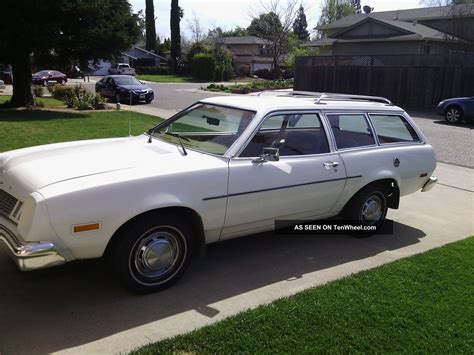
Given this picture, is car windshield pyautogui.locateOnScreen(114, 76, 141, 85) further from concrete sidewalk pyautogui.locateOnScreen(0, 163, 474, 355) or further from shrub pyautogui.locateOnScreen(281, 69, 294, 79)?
shrub pyautogui.locateOnScreen(281, 69, 294, 79)

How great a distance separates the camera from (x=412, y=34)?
31.9 metres

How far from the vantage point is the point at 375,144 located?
536cm

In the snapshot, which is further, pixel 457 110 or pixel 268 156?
pixel 457 110

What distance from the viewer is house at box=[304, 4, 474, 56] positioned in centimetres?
3142

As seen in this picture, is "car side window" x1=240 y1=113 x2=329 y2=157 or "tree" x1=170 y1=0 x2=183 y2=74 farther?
"tree" x1=170 y1=0 x2=183 y2=74

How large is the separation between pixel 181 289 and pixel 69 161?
1.39 metres

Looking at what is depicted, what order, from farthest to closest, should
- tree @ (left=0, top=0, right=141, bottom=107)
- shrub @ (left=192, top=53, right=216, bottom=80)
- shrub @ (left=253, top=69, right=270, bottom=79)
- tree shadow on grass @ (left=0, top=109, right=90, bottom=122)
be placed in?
shrub @ (left=253, top=69, right=270, bottom=79), shrub @ (left=192, top=53, right=216, bottom=80), tree @ (left=0, top=0, right=141, bottom=107), tree shadow on grass @ (left=0, top=109, right=90, bottom=122)

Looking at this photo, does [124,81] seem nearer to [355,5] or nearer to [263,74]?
[263,74]

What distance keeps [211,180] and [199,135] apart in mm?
834

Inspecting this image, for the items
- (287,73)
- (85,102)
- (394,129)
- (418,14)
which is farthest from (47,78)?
(394,129)

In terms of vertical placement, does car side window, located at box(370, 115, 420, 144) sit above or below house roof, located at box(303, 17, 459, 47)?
below

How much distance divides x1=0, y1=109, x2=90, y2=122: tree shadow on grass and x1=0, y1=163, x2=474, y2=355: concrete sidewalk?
1038cm

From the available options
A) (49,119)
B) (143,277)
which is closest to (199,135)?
(143,277)

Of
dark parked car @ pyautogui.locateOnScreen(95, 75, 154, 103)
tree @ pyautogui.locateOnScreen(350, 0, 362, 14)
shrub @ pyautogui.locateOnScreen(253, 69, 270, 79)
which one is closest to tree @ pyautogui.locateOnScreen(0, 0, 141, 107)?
dark parked car @ pyautogui.locateOnScreen(95, 75, 154, 103)
